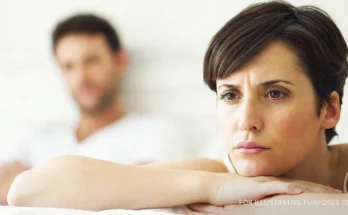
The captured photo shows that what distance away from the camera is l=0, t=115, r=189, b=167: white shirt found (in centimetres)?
194

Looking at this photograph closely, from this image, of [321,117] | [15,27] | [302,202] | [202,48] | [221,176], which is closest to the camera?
[302,202]

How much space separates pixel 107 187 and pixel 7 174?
108cm

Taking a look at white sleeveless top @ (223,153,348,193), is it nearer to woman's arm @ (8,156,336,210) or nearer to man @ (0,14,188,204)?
woman's arm @ (8,156,336,210)

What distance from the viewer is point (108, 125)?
7.04 feet

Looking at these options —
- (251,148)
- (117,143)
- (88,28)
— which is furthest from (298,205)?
(88,28)

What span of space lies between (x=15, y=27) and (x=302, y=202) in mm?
1864

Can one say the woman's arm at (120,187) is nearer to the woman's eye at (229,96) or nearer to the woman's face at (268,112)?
the woman's face at (268,112)

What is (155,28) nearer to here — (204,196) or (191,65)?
(191,65)

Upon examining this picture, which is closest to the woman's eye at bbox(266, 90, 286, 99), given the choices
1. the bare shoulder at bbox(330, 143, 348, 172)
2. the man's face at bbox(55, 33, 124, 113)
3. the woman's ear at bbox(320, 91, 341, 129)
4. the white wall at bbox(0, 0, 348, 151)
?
the woman's ear at bbox(320, 91, 341, 129)

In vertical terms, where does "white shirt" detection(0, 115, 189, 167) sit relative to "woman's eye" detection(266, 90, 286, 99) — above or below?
below

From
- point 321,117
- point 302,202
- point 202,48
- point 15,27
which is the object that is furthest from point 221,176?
point 15,27

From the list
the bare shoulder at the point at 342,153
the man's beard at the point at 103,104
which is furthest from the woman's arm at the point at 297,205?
the man's beard at the point at 103,104

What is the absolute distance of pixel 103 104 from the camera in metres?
2.19

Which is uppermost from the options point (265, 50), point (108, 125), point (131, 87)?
point (265, 50)
